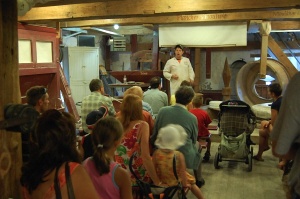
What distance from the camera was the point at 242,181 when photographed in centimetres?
459

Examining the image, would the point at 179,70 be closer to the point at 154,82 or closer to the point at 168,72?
the point at 168,72

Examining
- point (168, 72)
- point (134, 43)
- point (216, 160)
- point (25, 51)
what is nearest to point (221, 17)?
point (168, 72)

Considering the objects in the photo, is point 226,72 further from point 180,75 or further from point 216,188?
point 216,188

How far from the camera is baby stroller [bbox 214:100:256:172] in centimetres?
491

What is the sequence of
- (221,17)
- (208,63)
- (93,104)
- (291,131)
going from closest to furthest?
(291,131)
(93,104)
(221,17)
(208,63)

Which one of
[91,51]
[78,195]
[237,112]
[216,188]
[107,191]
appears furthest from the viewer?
[91,51]

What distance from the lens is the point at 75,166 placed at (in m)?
1.53

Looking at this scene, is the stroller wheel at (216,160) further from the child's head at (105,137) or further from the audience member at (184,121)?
the child's head at (105,137)

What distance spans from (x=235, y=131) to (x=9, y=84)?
3571 millimetres

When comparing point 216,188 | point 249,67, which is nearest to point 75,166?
point 216,188

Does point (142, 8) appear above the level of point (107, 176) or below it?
above

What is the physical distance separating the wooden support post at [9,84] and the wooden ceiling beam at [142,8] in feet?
9.05

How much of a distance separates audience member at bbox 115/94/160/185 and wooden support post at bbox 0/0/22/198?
3.00 feet

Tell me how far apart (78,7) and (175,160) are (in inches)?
137
